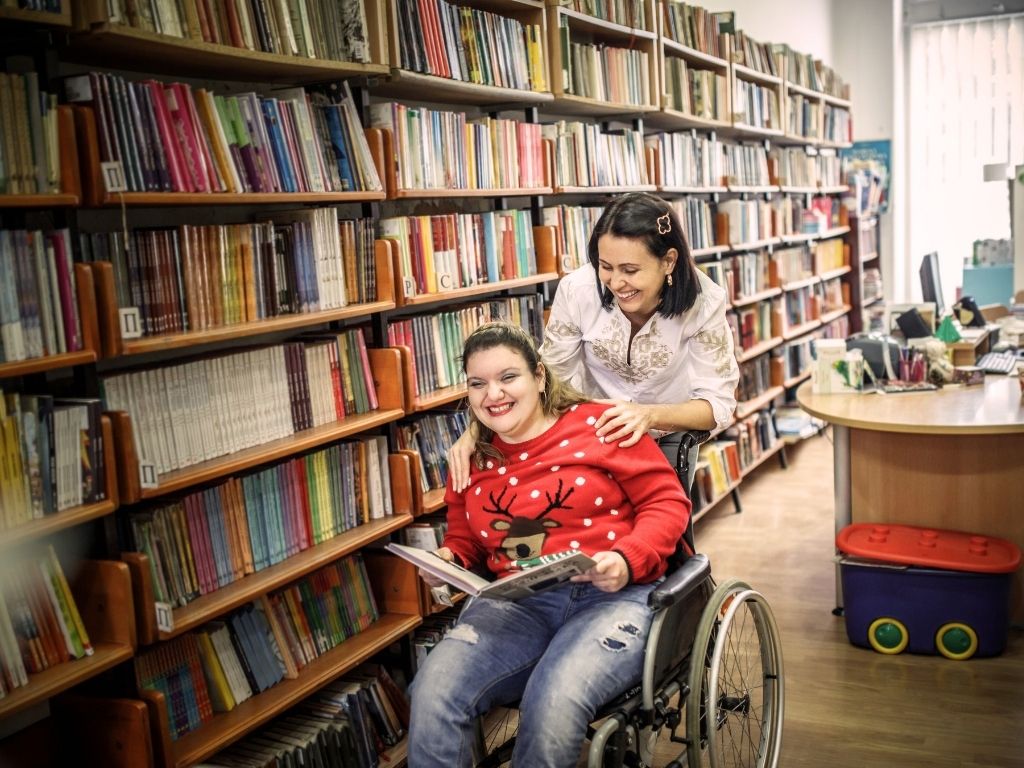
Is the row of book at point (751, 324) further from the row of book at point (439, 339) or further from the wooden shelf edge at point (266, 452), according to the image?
the wooden shelf edge at point (266, 452)

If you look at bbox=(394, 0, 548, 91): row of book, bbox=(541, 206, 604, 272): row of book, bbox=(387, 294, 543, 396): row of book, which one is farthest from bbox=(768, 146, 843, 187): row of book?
bbox=(387, 294, 543, 396): row of book

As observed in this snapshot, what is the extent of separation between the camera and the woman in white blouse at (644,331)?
2.31 m

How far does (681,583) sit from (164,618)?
1.02m

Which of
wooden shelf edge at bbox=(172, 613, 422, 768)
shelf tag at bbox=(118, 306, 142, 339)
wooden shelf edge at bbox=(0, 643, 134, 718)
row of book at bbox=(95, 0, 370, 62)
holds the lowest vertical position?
wooden shelf edge at bbox=(172, 613, 422, 768)

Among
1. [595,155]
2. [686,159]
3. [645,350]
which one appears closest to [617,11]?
[595,155]

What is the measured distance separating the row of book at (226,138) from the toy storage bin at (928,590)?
1.96 meters

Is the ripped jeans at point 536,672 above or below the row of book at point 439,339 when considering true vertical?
below

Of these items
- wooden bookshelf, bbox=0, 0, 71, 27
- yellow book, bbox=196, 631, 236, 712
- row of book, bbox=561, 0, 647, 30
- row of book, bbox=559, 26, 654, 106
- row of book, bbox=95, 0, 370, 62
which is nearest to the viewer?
wooden bookshelf, bbox=0, 0, 71, 27

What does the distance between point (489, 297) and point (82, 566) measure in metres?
1.81

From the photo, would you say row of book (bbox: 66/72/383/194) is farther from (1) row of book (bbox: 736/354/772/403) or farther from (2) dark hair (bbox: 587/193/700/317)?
(1) row of book (bbox: 736/354/772/403)

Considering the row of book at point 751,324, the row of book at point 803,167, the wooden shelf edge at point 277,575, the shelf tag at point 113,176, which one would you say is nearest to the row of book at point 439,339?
the wooden shelf edge at point 277,575

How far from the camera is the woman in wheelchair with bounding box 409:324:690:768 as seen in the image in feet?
6.05

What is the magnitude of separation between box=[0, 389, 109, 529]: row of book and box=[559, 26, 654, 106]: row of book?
2.23 m

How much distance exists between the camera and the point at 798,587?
3869mm
